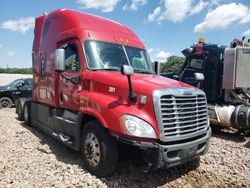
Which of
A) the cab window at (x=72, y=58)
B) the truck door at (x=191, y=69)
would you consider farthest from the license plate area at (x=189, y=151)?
the truck door at (x=191, y=69)

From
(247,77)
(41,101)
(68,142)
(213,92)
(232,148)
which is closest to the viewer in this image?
(68,142)

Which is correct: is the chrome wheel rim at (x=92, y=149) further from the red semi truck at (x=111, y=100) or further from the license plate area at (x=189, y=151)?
the license plate area at (x=189, y=151)

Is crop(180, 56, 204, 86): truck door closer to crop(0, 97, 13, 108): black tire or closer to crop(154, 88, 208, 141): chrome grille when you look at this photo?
crop(154, 88, 208, 141): chrome grille

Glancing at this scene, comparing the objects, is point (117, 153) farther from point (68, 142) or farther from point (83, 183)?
point (68, 142)

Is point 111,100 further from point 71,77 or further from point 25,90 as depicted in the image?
point 25,90

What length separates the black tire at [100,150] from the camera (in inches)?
187

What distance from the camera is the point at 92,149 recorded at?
16.6ft

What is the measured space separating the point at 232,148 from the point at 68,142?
163 inches

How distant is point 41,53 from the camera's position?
26.5ft

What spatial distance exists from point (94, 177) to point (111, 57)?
2.34 meters

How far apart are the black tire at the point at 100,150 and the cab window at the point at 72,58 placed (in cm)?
133

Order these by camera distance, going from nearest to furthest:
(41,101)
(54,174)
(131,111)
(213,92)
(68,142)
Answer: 1. (131,111)
2. (54,174)
3. (68,142)
4. (41,101)
5. (213,92)

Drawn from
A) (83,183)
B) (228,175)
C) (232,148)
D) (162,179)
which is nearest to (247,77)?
(232,148)

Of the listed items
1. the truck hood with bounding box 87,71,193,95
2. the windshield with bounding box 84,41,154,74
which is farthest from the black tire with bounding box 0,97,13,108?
the truck hood with bounding box 87,71,193,95
